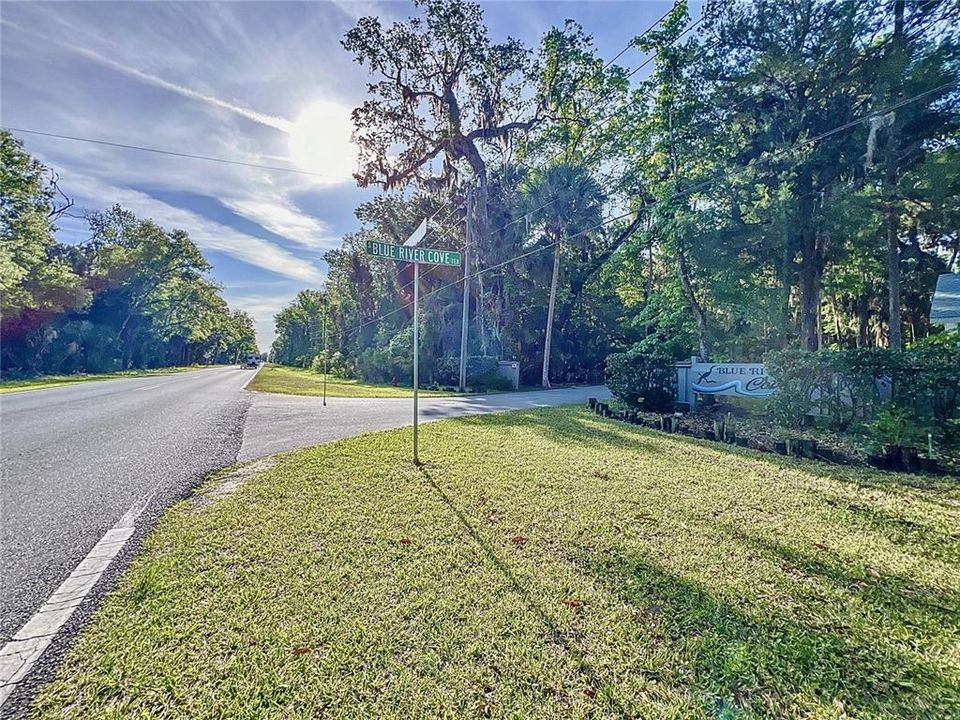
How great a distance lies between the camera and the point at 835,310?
21297 millimetres

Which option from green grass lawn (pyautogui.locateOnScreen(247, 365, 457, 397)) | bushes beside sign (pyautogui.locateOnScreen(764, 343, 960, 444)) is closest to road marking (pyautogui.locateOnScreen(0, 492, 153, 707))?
bushes beside sign (pyautogui.locateOnScreen(764, 343, 960, 444))

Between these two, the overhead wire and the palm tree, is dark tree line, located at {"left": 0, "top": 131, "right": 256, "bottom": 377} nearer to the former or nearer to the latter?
the overhead wire

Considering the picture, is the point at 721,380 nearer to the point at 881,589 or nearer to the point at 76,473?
the point at 881,589

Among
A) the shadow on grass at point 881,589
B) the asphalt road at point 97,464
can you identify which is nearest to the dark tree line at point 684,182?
the shadow on grass at point 881,589

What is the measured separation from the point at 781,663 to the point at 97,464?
22.2ft

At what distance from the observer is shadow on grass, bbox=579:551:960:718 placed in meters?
1.61

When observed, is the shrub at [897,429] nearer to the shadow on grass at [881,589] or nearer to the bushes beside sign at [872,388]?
the bushes beside sign at [872,388]

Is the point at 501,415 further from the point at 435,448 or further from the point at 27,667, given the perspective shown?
the point at 27,667

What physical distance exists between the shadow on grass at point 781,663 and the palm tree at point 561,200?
1774 cm

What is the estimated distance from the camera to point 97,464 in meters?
4.96

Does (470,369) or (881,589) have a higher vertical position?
(470,369)

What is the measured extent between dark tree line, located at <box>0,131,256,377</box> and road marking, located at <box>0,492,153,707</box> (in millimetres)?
25321

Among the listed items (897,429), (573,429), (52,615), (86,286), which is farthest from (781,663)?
(86,286)

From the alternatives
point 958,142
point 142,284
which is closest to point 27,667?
point 958,142
